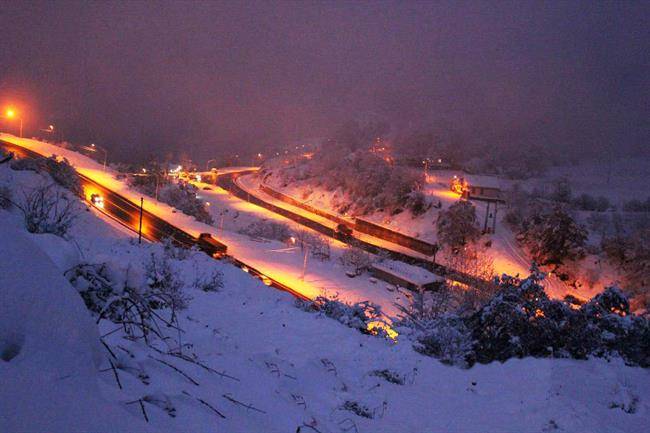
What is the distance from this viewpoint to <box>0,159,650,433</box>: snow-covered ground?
1389mm

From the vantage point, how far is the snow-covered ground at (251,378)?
1.39m

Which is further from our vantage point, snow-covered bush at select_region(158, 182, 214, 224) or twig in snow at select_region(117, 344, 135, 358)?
snow-covered bush at select_region(158, 182, 214, 224)

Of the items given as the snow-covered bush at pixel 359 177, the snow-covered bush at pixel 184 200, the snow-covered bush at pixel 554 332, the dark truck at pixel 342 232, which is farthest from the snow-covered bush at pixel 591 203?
the snow-covered bush at pixel 554 332

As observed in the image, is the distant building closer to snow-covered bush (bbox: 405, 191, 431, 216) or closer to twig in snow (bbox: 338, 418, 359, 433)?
snow-covered bush (bbox: 405, 191, 431, 216)

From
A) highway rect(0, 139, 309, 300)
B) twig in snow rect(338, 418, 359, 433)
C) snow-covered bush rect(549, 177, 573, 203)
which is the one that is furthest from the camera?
snow-covered bush rect(549, 177, 573, 203)

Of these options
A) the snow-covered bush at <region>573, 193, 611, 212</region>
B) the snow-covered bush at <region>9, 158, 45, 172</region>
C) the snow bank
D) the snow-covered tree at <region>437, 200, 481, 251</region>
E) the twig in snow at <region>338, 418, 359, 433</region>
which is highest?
the snow bank

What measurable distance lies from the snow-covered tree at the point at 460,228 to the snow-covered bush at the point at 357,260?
1139 centimetres

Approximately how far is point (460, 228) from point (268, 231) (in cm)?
1930

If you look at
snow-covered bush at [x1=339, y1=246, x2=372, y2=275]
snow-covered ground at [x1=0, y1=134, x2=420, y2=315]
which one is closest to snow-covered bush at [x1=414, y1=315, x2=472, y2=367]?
snow-covered ground at [x1=0, y1=134, x2=420, y2=315]

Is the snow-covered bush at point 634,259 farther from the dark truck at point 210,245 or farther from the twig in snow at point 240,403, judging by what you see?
the twig in snow at point 240,403

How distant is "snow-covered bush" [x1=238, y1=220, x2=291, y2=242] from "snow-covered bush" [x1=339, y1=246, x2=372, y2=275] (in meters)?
8.91

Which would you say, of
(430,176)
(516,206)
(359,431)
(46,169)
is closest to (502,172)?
(430,176)

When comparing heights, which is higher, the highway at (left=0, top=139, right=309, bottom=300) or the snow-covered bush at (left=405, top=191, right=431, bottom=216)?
the snow-covered bush at (left=405, top=191, right=431, bottom=216)

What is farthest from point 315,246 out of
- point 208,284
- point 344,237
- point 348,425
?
point 348,425
